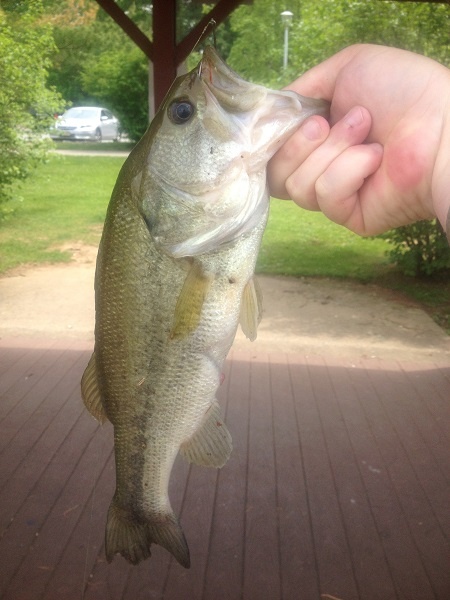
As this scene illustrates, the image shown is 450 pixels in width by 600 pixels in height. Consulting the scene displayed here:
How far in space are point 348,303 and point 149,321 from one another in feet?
22.1

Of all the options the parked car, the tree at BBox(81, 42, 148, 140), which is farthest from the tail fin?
the tree at BBox(81, 42, 148, 140)

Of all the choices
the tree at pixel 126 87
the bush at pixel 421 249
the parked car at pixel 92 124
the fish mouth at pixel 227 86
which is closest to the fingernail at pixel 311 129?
the fish mouth at pixel 227 86

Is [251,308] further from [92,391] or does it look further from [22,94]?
[22,94]

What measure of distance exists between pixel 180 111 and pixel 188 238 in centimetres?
25

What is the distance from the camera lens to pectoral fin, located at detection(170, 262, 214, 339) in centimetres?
140

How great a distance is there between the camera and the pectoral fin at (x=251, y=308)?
149cm

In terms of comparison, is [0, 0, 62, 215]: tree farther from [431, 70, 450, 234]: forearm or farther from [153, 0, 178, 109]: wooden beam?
[431, 70, 450, 234]: forearm

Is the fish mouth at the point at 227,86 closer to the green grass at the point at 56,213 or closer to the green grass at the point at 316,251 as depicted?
the green grass at the point at 316,251

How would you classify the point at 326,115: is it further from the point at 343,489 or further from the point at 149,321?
the point at 343,489

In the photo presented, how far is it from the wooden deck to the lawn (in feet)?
10.3

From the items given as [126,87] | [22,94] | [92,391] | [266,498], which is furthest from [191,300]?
[126,87]

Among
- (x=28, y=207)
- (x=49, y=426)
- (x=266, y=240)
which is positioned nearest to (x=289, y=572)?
(x=49, y=426)

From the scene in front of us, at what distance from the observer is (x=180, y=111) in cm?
143

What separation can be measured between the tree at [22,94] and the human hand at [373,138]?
8986mm
